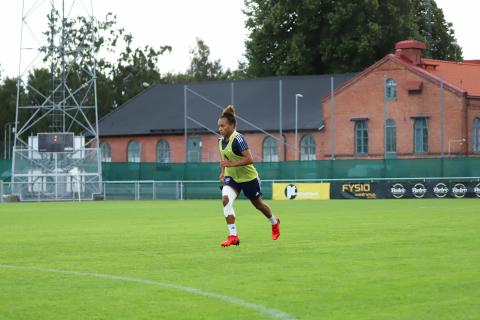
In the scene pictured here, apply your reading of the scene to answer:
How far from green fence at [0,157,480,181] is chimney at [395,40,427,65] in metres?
21.2

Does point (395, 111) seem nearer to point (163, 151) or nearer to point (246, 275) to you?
point (163, 151)

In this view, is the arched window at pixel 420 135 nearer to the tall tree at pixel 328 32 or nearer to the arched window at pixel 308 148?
the arched window at pixel 308 148

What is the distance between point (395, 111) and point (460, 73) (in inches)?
226

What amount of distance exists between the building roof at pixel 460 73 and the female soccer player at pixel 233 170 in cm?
5768

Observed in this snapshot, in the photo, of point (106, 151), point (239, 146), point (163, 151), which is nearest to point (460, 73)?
point (163, 151)

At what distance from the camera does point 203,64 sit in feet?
460

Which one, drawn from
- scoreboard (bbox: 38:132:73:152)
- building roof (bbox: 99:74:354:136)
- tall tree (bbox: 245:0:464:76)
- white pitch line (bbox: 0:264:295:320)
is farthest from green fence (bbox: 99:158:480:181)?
white pitch line (bbox: 0:264:295:320)

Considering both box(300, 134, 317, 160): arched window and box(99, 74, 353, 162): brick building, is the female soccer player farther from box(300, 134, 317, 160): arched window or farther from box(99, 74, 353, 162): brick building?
box(300, 134, 317, 160): arched window

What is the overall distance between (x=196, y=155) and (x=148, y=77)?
30.6 metres

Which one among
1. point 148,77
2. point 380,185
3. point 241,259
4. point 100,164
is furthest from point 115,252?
point 148,77

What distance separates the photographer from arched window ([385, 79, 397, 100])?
7681cm

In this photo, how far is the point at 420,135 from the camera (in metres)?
75.6

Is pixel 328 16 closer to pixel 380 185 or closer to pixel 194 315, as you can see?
pixel 380 185

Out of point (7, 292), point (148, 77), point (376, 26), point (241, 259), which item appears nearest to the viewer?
point (7, 292)
